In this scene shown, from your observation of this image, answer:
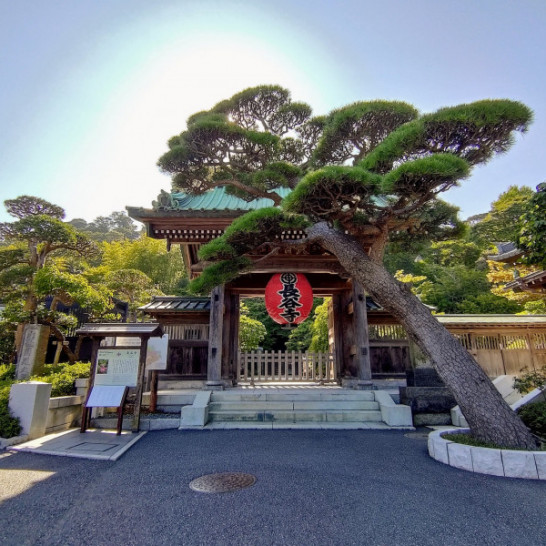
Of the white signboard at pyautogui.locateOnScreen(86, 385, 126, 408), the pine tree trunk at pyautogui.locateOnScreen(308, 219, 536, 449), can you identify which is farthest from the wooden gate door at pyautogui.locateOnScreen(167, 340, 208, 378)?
the pine tree trunk at pyautogui.locateOnScreen(308, 219, 536, 449)

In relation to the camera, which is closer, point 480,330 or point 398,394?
point 398,394

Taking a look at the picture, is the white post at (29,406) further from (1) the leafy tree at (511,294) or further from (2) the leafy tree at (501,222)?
(2) the leafy tree at (501,222)

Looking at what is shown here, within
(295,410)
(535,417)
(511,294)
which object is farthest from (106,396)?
(511,294)

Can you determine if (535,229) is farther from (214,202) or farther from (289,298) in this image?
(214,202)

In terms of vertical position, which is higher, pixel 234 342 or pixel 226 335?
pixel 226 335

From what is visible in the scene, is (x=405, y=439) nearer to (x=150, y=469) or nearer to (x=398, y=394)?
(x=398, y=394)

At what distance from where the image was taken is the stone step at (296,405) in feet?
23.9

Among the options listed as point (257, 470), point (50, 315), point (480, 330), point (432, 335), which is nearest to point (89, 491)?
point (257, 470)

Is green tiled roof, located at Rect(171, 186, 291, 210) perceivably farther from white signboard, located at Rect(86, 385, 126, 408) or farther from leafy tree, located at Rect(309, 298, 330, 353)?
leafy tree, located at Rect(309, 298, 330, 353)

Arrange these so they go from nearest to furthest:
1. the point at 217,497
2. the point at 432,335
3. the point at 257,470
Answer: the point at 217,497, the point at 257,470, the point at 432,335

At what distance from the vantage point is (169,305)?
1102 cm

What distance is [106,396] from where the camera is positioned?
6.38 metres

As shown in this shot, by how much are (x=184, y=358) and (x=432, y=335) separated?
802cm

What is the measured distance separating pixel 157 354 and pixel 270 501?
555cm
